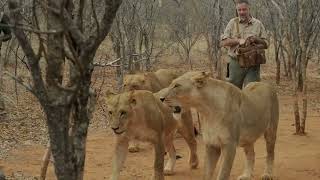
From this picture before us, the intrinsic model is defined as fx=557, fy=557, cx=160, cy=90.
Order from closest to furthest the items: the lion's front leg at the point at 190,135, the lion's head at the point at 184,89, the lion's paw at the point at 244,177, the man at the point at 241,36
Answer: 1. the lion's head at the point at 184,89
2. the lion's paw at the point at 244,177
3. the lion's front leg at the point at 190,135
4. the man at the point at 241,36

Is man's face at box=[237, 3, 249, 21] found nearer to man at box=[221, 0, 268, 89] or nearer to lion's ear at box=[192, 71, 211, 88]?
man at box=[221, 0, 268, 89]

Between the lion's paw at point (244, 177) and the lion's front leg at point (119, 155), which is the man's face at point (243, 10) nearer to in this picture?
the lion's paw at point (244, 177)

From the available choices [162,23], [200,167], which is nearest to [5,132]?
[200,167]

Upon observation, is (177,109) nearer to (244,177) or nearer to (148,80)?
(244,177)

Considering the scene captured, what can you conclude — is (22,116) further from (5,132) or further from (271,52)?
(271,52)

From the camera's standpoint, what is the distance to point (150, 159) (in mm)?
7270

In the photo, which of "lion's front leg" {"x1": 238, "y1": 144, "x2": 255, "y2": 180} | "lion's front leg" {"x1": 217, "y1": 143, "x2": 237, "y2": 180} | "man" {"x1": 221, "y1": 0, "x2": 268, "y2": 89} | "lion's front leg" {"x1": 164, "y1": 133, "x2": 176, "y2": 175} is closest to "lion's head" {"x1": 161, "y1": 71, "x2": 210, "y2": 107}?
"lion's front leg" {"x1": 217, "y1": 143, "x2": 237, "y2": 180}

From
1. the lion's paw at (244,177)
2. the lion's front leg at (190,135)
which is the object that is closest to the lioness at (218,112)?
the lion's paw at (244,177)

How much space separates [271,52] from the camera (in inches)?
1136

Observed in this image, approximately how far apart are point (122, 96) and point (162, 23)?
24.2 meters

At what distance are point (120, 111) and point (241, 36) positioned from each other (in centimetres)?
238

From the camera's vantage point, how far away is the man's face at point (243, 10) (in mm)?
6934

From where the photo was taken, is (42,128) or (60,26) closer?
(60,26)

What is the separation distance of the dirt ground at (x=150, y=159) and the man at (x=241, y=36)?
3.49ft
